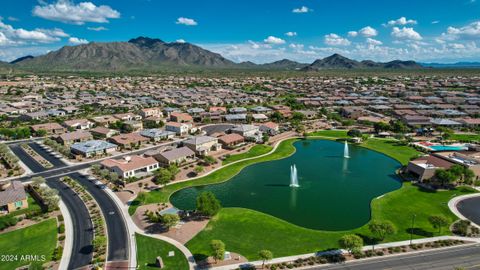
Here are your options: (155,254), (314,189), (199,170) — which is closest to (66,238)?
(155,254)

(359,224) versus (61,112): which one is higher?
(61,112)

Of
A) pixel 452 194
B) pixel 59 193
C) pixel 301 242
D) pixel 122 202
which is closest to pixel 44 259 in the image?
pixel 122 202

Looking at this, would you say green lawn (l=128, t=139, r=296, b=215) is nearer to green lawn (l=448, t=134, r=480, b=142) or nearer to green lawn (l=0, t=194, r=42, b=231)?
green lawn (l=0, t=194, r=42, b=231)

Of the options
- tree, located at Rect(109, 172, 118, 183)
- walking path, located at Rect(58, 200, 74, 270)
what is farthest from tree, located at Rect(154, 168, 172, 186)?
walking path, located at Rect(58, 200, 74, 270)

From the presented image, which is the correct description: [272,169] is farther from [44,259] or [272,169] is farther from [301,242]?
[44,259]

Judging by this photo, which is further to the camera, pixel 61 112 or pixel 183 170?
pixel 61 112

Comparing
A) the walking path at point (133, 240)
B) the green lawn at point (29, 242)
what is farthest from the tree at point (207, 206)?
the green lawn at point (29, 242)
